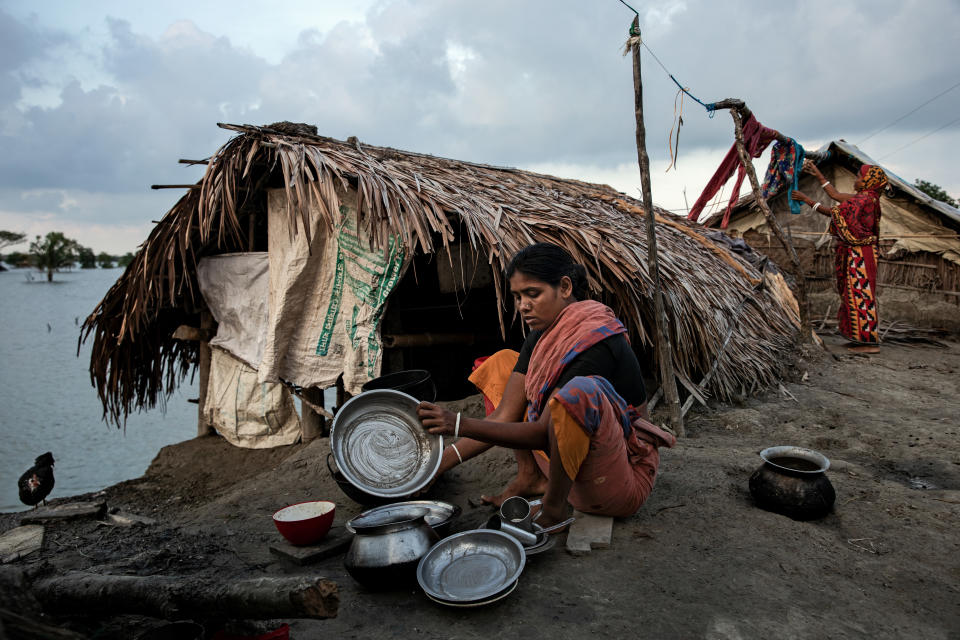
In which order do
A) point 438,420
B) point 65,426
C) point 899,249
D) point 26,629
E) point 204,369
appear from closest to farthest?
1. point 26,629
2. point 438,420
3. point 204,369
4. point 899,249
5. point 65,426

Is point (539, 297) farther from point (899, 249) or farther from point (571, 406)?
point (899, 249)

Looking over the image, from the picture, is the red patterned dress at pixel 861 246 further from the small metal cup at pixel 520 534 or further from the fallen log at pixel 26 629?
the fallen log at pixel 26 629

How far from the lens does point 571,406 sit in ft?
5.96

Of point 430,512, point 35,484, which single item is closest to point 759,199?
point 430,512

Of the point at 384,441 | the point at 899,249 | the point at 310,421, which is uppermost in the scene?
the point at 899,249

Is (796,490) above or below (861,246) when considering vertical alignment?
below

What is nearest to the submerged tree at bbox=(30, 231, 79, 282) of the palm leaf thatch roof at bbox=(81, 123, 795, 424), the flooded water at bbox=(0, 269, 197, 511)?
the flooded water at bbox=(0, 269, 197, 511)

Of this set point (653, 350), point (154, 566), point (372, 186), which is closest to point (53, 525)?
point (154, 566)

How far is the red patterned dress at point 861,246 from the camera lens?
5.88 metres

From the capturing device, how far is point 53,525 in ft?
9.55

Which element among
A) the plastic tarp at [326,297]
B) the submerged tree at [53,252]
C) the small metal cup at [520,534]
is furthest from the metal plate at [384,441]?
the submerged tree at [53,252]

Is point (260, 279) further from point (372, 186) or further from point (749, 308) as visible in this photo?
point (749, 308)

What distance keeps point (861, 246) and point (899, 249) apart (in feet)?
10.1

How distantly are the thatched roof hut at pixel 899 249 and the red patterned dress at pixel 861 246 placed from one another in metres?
2.50
